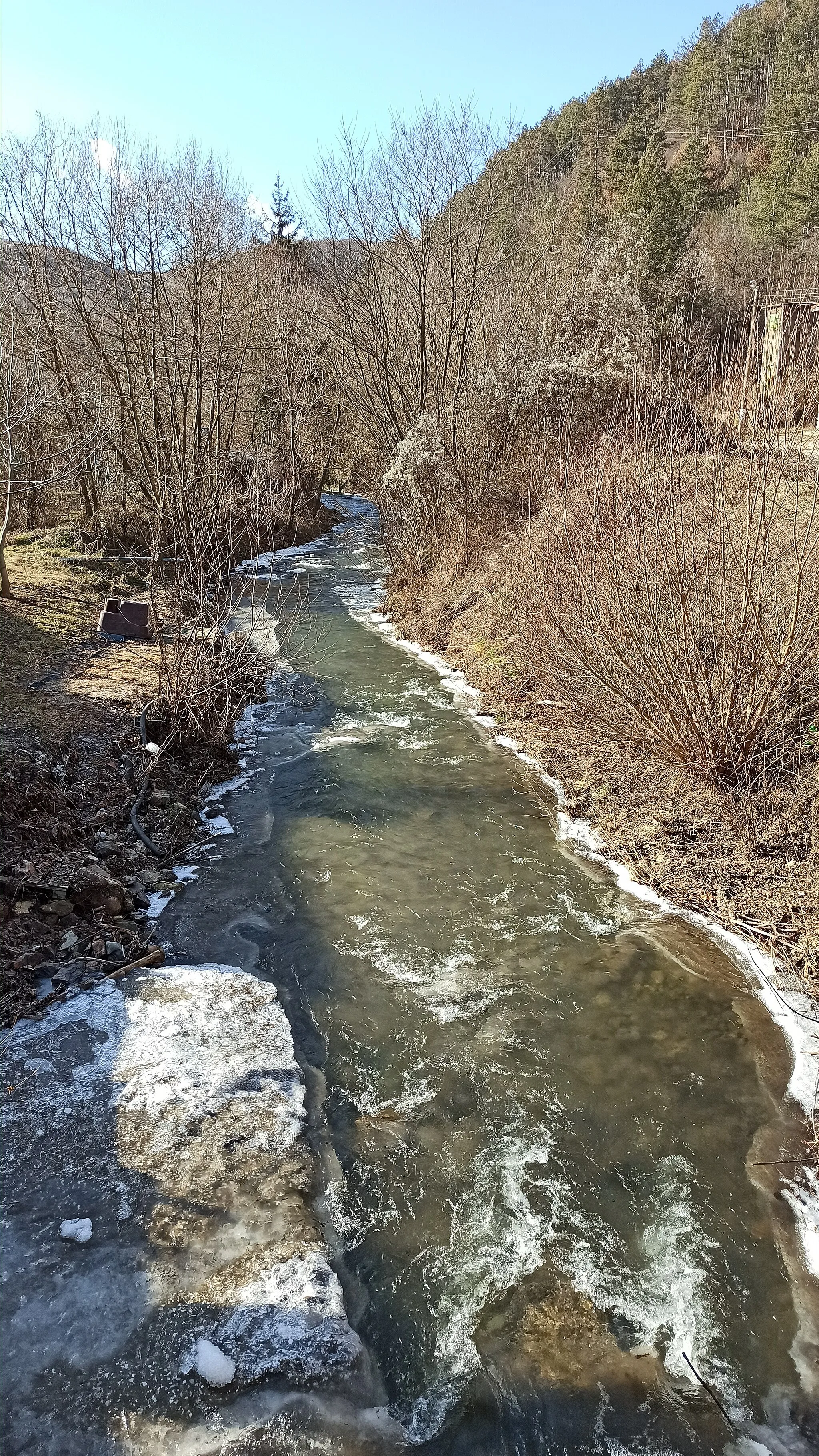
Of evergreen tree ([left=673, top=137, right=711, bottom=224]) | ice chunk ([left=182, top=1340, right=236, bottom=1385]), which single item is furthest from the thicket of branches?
evergreen tree ([left=673, top=137, right=711, bottom=224])

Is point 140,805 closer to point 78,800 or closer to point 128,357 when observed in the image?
point 78,800

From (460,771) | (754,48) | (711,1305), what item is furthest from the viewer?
(754,48)

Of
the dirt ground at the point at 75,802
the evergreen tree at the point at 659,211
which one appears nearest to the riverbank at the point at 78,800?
the dirt ground at the point at 75,802

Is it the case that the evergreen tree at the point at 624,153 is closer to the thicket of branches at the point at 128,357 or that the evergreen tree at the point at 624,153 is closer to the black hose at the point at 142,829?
the thicket of branches at the point at 128,357

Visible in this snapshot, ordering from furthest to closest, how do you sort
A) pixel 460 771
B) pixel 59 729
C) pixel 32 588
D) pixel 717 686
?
pixel 32 588
pixel 460 771
pixel 59 729
pixel 717 686

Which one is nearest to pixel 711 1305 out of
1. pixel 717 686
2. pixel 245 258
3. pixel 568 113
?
pixel 717 686

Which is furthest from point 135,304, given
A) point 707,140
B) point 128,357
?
point 707,140

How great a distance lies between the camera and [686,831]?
A: 22.1 feet

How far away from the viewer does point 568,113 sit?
158 feet

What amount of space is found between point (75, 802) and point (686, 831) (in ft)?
17.1

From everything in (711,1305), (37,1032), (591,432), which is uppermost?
(591,432)

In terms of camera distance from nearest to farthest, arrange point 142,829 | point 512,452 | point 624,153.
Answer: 1. point 142,829
2. point 512,452
3. point 624,153

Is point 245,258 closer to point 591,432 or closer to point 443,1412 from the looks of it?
point 591,432

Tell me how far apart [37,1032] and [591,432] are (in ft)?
35.8
